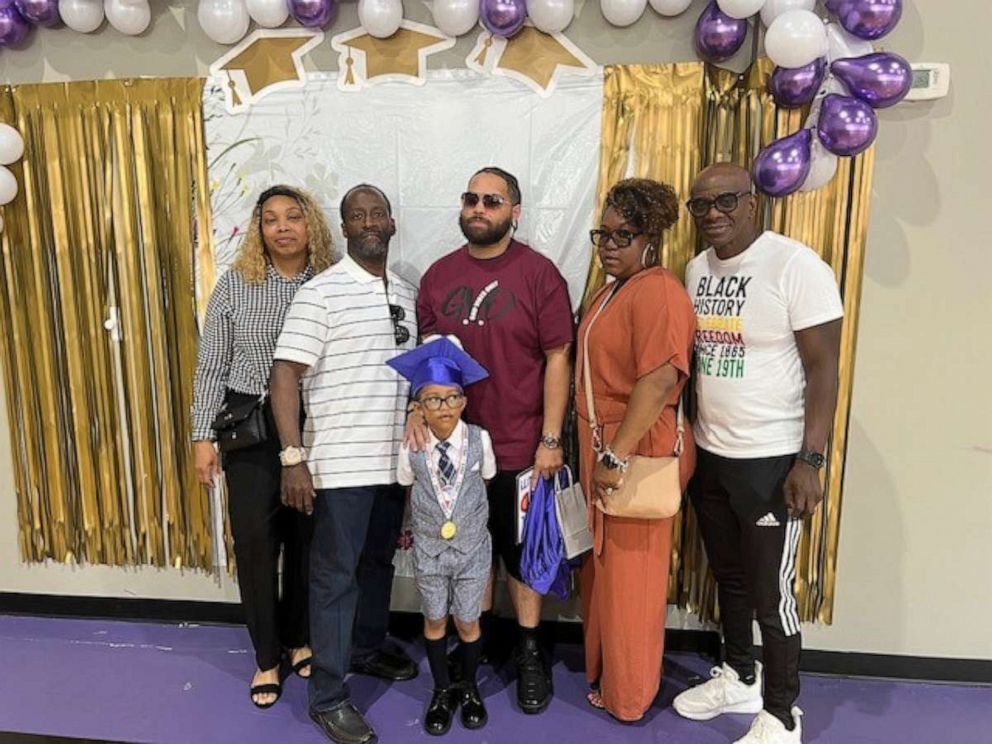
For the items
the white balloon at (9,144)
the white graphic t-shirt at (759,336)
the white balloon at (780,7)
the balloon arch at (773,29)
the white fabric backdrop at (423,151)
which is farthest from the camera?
the white balloon at (9,144)

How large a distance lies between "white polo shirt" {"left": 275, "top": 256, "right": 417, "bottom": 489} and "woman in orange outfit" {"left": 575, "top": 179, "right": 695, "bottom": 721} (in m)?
0.59

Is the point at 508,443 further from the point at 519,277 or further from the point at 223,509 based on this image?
the point at 223,509

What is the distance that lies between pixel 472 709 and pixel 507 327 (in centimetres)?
118

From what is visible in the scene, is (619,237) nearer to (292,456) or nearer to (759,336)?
(759,336)

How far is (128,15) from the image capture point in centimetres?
248

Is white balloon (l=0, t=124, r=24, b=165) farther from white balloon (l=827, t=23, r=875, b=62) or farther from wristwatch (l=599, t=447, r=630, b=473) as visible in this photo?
white balloon (l=827, t=23, r=875, b=62)

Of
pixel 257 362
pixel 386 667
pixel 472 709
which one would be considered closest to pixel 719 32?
pixel 257 362

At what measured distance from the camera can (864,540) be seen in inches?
98.8

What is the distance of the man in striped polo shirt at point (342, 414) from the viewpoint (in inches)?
82.2

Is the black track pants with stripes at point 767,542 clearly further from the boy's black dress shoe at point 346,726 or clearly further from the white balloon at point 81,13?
the white balloon at point 81,13

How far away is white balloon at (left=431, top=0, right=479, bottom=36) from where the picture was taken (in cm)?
233

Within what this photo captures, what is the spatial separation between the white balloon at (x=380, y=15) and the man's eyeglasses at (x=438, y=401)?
1236mm

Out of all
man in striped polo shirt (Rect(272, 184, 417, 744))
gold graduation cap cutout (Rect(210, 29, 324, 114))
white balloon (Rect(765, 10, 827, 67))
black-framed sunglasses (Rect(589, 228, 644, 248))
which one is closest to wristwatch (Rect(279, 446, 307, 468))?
man in striped polo shirt (Rect(272, 184, 417, 744))

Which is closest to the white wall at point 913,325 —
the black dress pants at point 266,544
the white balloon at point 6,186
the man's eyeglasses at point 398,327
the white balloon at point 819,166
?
the white balloon at point 819,166
